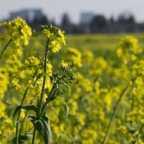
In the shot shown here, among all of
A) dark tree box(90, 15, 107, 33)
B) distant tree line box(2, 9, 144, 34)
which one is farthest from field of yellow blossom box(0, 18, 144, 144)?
dark tree box(90, 15, 107, 33)

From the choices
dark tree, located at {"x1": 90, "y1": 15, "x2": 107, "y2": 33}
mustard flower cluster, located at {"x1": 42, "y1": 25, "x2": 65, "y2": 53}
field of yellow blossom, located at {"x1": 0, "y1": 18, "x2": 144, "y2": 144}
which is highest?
mustard flower cluster, located at {"x1": 42, "y1": 25, "x2": 65, "y2": 53}

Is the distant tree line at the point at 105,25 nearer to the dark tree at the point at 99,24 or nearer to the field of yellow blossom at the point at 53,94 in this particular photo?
the dark tree at the point at 99,24

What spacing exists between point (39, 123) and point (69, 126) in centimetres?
369

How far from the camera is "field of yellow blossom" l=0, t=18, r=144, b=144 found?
474 cm

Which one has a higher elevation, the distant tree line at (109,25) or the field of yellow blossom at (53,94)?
the field of yellow blossom at (53,94)

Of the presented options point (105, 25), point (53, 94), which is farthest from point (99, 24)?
point (53, 94)

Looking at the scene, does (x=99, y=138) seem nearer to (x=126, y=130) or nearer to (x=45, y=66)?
(x=126, y=130)

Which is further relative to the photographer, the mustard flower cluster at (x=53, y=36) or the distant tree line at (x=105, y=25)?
the distant tree line at (x=105, y=25)

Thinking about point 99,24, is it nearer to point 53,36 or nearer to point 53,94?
point 53,36

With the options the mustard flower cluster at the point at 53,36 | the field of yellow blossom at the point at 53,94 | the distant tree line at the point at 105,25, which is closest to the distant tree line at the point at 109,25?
the distant tree line at the point at 105,25

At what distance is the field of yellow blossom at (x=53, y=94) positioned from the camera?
4738 mm

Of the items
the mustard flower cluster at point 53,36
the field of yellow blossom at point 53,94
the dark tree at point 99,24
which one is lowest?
the dark tree at point 99,24

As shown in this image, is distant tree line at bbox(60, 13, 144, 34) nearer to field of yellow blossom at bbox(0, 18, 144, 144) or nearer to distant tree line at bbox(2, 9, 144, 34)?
distant tree line at bbox(2, 9, 144, 34)

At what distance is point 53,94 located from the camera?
4625 millimetres
